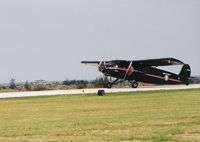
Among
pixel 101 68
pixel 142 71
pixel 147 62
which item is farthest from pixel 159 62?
pixel 101 68

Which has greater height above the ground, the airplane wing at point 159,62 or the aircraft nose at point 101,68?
the airplane wing at point 159,62

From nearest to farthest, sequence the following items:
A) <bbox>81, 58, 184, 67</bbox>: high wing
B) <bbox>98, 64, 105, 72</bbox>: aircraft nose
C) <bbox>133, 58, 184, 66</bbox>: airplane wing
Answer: <bbox>133, 58, 184, 66</bbox>: airplane wing < <bbox>98, 64, 105, 72</bbox>: aircraft nose < <bbox>81, 58, 184, 67</bbox>: high wing

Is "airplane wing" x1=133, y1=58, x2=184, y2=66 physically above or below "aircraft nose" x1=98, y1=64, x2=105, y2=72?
above

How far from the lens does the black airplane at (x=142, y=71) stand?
52.3 m

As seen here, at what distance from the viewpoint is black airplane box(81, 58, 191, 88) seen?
52.3m

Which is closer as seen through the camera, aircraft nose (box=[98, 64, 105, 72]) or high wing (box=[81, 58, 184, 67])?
aircraft nose (box=[98, 64, 105, 72])

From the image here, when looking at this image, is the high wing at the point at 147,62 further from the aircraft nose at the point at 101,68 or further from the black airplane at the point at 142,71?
the aircraft nose at the point at 101,68

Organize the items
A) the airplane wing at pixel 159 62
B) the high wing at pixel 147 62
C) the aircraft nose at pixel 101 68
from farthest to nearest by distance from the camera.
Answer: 1. the high wing at pixel 147 62
2. the aircraft nose at pixel 101 68
3. the airplane wing at pixel 159 62

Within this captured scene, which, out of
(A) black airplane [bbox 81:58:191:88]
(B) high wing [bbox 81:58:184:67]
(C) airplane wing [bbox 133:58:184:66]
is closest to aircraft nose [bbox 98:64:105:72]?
(A) black airplane [bbox 81:58:191:88]

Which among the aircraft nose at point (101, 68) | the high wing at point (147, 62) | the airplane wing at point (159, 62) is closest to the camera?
the airplane wing at point (159, 62)

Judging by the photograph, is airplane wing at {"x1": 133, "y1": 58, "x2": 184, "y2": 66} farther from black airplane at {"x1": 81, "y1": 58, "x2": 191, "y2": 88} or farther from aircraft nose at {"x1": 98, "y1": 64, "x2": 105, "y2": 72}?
aircraft nose at {"x1": 98, "y1": 64, "x2": 105, "y2": 72}

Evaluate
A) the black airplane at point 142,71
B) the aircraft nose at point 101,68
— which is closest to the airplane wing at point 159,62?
the black airplane at point 142,71

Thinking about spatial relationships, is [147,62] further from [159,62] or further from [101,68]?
[101,68]

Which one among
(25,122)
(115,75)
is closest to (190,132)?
(25,122)
